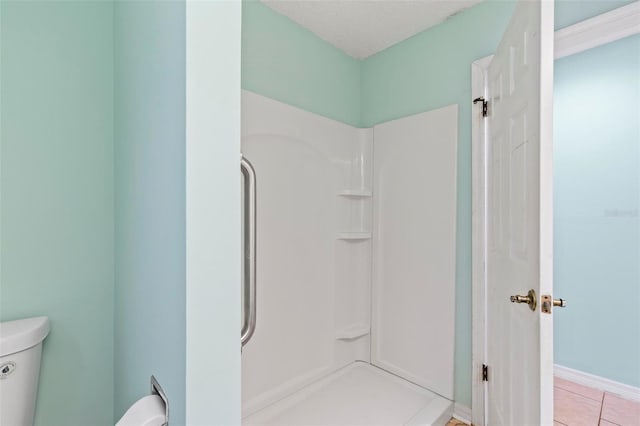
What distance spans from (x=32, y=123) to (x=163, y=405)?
0.96 meters

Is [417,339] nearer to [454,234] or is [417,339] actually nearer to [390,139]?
[454,234]

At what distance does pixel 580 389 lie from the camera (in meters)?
1.92

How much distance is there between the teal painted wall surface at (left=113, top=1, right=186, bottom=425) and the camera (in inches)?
20.1

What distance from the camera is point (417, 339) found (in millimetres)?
1776

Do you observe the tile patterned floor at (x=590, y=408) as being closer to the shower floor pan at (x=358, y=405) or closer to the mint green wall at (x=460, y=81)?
the shower floor pan at (x=358, y=405)

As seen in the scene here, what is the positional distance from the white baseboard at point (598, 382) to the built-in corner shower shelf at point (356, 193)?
1.76 metres

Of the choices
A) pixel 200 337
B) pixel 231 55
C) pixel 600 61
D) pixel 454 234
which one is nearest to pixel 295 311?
pixel 454 234

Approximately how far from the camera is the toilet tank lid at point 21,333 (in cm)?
81

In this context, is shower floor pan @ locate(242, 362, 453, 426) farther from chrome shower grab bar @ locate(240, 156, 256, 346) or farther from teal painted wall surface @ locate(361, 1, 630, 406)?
chrome shower grab bar @ locate(240, 156, 256, 346)

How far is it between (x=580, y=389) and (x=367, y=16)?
260cm

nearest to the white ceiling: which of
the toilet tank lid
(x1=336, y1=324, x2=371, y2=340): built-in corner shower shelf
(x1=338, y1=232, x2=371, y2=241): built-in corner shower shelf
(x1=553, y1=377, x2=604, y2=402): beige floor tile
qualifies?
(x1=338, y1=232, x2=371, y2=241): built-in corner shower shelf

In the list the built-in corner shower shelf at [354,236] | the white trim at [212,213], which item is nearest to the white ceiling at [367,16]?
the built-in corner shower shelf at [354,236]

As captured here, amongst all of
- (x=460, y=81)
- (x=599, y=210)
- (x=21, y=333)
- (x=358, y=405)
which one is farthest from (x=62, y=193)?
(x=599, y=210)

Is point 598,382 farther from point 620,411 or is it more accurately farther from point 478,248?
point 478,248
